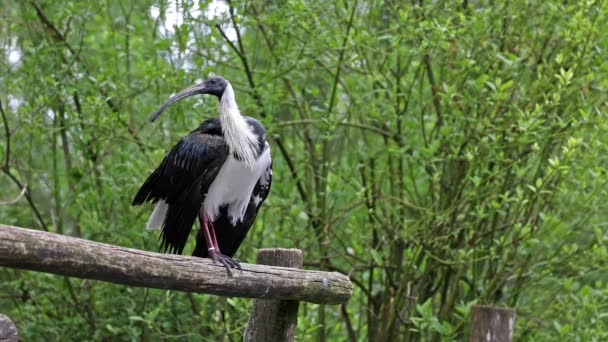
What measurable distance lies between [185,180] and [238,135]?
327mm

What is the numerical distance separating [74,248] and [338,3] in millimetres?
3695

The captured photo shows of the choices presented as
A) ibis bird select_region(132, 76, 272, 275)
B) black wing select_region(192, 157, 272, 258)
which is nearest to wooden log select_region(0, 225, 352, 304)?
ibis bird select_region(132, 76, 272, 275)

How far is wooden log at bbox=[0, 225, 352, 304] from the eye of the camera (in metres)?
2.72

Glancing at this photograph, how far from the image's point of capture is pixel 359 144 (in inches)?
273

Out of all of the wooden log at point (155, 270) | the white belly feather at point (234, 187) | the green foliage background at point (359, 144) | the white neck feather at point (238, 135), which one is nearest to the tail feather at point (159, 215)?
the white belly feather at point (234, 187)

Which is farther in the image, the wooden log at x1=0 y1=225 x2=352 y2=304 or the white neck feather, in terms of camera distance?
the white neck feather

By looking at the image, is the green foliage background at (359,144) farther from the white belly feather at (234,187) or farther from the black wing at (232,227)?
the white belly feather at (234,187)

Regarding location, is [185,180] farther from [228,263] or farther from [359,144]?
[359,144]

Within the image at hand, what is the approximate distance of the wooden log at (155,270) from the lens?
8.93 feet

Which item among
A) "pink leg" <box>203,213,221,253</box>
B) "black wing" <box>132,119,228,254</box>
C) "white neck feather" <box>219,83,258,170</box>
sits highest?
"white neck feather" <box>219,83,258,170</box>

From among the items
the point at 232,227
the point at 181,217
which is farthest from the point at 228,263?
the point at 232,227

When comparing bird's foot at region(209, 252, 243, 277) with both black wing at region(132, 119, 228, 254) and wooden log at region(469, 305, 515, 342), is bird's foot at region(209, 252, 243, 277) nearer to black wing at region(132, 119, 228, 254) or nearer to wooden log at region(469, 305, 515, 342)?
black wing at region(132, 119, 228, 254)

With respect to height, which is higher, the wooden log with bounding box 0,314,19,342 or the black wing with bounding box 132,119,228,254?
the black wing with bounding box 132,119,228,254

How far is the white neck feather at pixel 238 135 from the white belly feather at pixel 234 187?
1.6 inches
